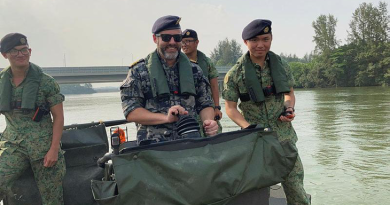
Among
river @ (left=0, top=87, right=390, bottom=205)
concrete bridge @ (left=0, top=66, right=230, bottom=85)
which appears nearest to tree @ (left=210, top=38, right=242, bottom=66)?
concrete bridge @ (left=0, top=66, right=230, bottom=85)

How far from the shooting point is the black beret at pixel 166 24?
260cm

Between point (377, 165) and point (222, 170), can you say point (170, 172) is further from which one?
point (377, 165)

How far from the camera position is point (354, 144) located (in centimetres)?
848

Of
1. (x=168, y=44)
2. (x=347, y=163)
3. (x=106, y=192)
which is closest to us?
(x=106, y=192)

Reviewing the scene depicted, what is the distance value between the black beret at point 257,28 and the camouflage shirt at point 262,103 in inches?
10.6

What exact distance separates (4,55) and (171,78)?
5.19 ft

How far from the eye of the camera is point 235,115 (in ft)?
10.8

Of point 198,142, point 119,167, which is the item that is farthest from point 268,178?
point 119,167

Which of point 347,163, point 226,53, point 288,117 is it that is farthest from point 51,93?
point 226,53

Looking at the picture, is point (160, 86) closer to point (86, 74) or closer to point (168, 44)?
point (168, 44)

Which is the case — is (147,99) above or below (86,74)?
below

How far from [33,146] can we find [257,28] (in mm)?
2215

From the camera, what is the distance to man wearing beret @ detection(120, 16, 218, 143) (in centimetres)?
259

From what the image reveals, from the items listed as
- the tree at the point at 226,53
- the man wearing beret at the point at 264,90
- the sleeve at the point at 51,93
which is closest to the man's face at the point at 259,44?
the man wearing beret at the point at 264,90
